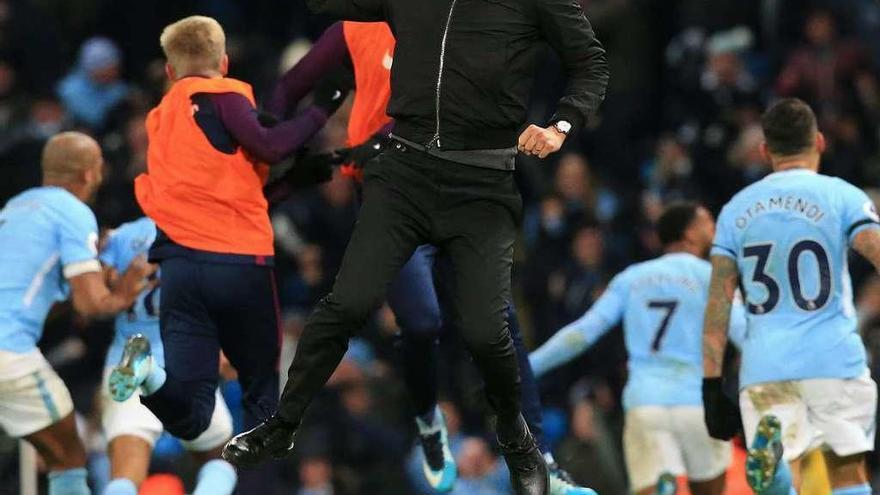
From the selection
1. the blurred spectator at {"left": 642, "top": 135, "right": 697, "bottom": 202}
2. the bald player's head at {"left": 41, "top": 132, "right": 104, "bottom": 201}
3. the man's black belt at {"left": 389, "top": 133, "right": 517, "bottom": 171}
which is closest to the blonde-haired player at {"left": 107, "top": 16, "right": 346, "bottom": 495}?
the bald player's head at {"left": 41, "top": 132, "right": 104, "bottom": 201}

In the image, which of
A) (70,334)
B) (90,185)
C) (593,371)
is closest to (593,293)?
(593,371)

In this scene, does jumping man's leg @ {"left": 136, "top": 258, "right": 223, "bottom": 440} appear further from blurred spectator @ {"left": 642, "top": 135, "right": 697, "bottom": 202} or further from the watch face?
blurred spectator @ {"left": 642, "top": 135, "right": 697, "bottom": 202}

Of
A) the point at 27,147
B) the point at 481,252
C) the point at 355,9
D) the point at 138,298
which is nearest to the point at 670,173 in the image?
the point at 27,147

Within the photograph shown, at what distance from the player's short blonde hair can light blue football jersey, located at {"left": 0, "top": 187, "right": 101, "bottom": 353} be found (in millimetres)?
1115

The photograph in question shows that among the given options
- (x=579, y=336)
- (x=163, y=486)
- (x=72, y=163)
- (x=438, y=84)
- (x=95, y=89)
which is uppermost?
(x=438, y=84)

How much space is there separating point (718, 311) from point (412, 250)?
194 cm

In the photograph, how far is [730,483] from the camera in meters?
13.2

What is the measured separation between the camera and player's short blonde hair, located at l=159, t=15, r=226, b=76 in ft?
32.2

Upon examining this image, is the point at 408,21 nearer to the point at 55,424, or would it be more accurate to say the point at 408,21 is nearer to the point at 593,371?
the point at 55,424

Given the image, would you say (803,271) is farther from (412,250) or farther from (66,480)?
(66,480)

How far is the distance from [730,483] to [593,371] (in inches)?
75.0

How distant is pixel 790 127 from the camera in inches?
385

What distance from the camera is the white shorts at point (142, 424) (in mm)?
10867

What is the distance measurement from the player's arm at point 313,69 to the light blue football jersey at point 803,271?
2033mm
